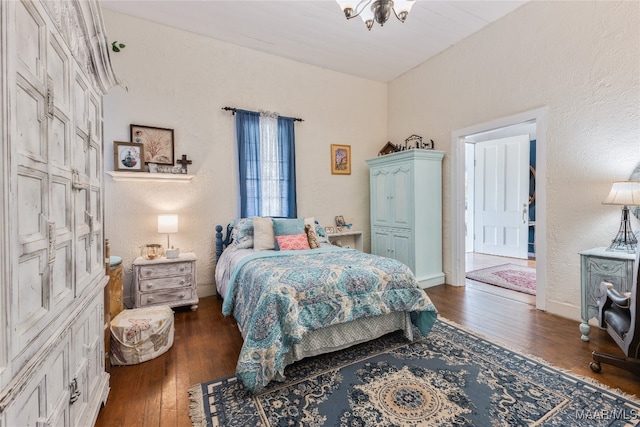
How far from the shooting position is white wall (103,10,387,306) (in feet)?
11.0

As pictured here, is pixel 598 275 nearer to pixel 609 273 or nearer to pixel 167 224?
pixel 609 273

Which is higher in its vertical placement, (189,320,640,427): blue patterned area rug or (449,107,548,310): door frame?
(449,107,548,310): door frame

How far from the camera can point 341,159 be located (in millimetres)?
4750

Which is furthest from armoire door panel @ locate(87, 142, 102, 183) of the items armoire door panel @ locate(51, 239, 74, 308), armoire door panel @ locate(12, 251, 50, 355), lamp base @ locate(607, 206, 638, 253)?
lamp base @ locate(607, 206, 638, 253)

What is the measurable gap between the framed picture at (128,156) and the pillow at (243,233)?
125 centimetres

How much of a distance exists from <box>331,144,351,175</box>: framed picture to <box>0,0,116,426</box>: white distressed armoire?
10.9 feet

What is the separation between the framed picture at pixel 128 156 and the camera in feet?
10.7

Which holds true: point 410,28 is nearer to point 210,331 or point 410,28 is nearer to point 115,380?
point 210,331

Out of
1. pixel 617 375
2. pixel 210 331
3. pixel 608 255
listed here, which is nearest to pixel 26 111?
pixel 210 331

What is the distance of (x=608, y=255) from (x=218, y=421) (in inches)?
122

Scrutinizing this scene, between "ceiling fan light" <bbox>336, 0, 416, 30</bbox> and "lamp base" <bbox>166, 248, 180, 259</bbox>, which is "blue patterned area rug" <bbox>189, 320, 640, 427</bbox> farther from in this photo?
"ceiling fan light" <bbox>336, 0, 416, 30</bbox>

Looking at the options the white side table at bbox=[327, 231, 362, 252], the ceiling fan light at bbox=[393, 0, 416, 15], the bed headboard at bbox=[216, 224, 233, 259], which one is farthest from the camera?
the white side table at bbox=[327, 231, 362, 252]

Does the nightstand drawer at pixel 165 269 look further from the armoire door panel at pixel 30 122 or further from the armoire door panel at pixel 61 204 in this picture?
the armoire door panel at pixel 30 122

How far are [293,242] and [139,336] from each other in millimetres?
1648
